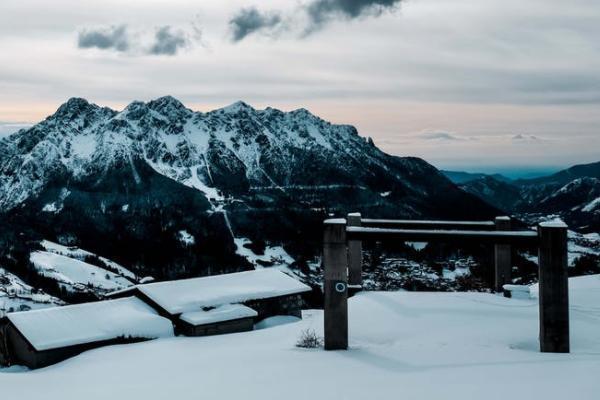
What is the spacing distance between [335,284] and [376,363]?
6.47ft

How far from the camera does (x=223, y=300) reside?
2217cm

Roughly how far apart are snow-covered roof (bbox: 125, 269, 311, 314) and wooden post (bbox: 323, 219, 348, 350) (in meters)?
9.97

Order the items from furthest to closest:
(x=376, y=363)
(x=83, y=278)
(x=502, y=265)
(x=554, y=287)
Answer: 1. (x=83, y=278)
2. (x=502, y=265)
3. (x=554, y=287)
4. (x=376, y=363)

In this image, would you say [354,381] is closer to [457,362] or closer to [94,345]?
[457,362]

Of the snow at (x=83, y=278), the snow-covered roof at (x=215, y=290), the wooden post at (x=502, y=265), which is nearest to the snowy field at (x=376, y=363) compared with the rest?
the wooden post at (x=502, y=265)

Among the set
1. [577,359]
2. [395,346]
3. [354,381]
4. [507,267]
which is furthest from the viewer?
[507,267]

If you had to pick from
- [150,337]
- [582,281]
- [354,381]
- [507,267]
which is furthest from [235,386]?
[582,281]

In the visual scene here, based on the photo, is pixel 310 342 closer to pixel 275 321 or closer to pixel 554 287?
pixel 554 287

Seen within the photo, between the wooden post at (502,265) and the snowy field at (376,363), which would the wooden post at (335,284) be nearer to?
the snowy field at (376,363)

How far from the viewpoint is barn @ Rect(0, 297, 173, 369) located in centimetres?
1917

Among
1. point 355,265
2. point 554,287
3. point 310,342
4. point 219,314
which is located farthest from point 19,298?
point 554,287

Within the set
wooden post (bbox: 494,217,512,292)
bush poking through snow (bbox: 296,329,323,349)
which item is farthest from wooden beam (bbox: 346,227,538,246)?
wooden post (bbox: 494,217,512,292)

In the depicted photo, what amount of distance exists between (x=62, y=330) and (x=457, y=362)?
46.2ft

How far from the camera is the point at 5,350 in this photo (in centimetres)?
2177
